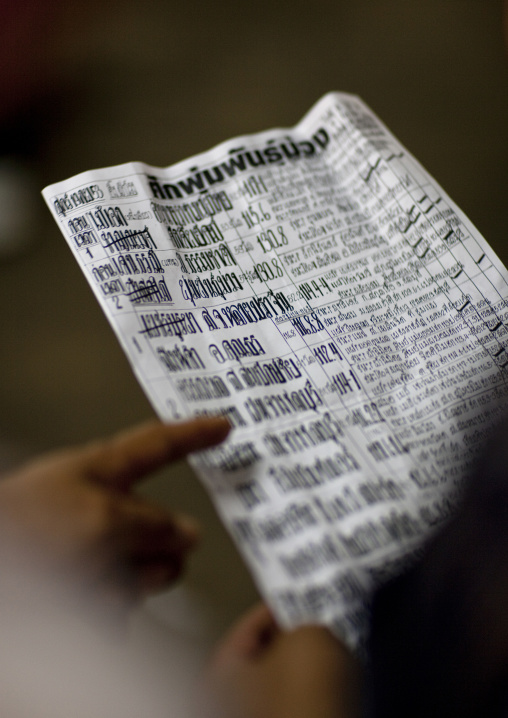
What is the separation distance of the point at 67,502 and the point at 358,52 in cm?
55

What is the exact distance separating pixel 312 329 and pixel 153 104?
12.8 inches

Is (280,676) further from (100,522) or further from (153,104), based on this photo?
(153,104)

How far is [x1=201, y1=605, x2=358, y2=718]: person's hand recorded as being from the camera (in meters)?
0.25

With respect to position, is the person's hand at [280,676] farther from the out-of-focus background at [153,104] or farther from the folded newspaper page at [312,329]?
the out-of-focus background at [153,104]

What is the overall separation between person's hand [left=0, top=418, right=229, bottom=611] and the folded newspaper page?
0.02 m

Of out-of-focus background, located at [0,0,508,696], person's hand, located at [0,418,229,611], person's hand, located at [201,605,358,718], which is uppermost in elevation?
out-of-focus background, located at [0,0,508,696]

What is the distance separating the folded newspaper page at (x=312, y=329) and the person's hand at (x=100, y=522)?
0.02m

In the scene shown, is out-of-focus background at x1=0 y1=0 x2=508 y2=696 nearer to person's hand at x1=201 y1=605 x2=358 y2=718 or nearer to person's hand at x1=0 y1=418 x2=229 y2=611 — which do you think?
person's hand at x1=0 y1=418 x2=229 y2=611

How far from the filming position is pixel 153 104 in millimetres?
524

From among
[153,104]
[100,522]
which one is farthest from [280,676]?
[153,104]

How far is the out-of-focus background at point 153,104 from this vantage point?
1.18 feet

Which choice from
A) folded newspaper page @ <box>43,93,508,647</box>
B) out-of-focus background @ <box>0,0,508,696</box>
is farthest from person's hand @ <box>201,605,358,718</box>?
out-of-focus background @ <box>0,0,508,696</box>

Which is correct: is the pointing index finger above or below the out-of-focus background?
below

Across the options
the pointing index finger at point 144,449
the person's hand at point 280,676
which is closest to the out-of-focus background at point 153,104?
the pointing index finger at point 144,449
